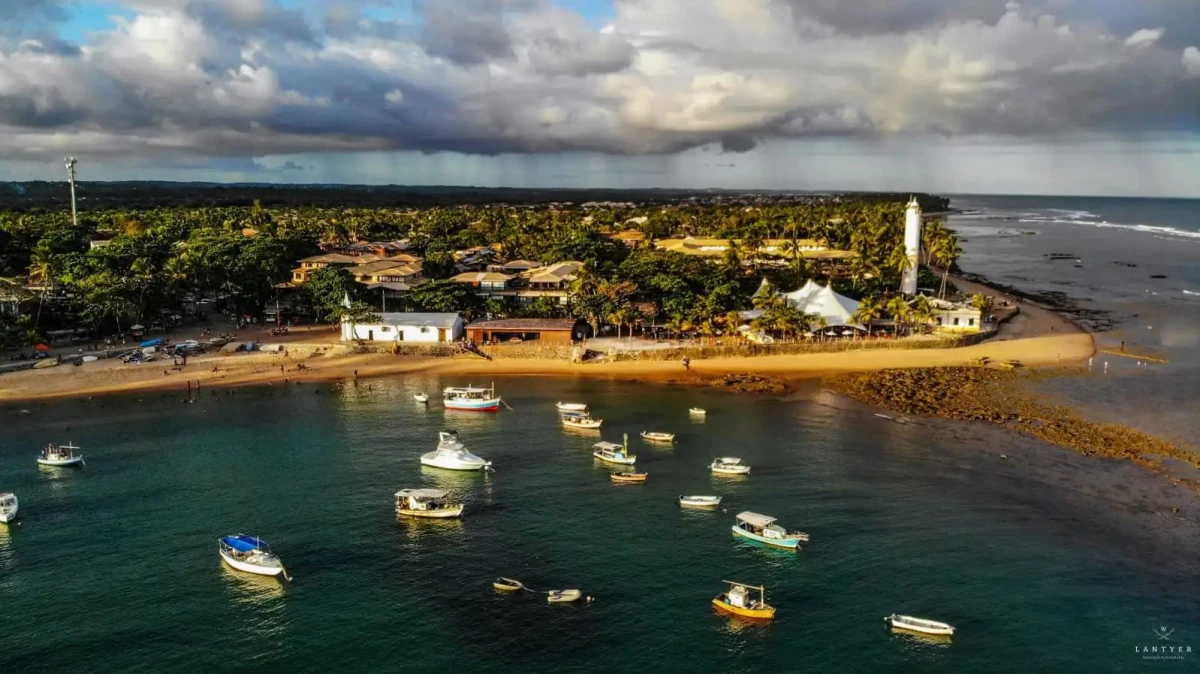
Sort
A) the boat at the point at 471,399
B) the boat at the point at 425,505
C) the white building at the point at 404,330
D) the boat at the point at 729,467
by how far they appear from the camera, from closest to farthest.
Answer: the boat at the point at 425,505, the boat at the point at 729,467, the boat at the point at 471,399, the white building at the point at 404,330

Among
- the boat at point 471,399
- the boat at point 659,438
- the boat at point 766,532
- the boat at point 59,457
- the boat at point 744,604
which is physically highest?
the boat at point 471,399

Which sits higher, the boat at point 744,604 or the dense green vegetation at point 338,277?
the dense green vegetation at point 338,277

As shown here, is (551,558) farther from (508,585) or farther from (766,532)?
(766,532)

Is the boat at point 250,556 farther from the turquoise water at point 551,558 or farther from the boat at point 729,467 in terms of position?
the boat at point 729,467

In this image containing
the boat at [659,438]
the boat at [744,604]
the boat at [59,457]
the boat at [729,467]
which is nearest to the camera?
the boat at [744,604]

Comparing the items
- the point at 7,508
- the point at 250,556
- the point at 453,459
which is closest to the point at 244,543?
the point at 250,556

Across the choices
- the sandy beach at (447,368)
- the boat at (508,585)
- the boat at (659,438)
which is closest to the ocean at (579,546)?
the boat at (508,585)

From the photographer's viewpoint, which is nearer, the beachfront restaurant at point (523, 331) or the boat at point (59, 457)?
the boat at point (59, 457)
